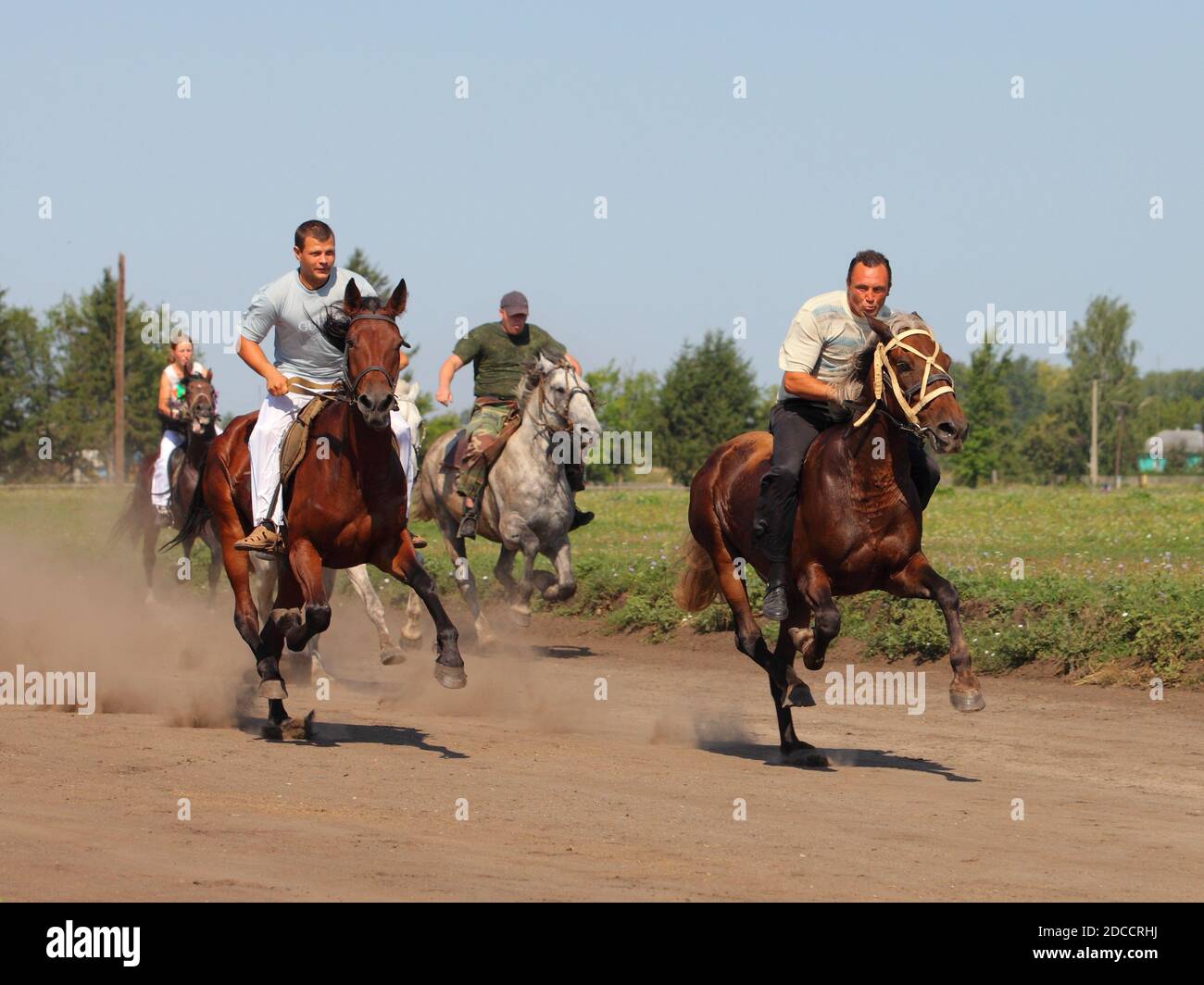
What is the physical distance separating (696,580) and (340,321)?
3.47 meters

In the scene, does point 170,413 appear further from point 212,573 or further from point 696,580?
point 696,580

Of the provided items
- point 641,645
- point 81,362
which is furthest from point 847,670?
point 81,362

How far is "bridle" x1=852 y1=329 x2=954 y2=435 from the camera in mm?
9453

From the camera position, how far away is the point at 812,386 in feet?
34.2

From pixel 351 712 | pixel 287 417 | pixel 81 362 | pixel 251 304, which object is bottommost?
pixel 351 712

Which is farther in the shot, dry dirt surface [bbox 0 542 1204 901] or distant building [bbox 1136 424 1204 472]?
distant building [bbox 1136 424 1204 472]

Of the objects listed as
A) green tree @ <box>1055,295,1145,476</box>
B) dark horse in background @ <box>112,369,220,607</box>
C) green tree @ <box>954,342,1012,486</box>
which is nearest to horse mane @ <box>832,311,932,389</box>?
dark horse in background @ <box>112,369,220,607</box>

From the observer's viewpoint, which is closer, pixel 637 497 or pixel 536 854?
pixel 536 854

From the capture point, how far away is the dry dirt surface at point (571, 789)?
6.96m

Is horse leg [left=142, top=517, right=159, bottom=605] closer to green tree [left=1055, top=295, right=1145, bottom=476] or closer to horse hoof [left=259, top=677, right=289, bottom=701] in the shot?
horse hoof [left=259, top=677, right=289, bottom=701]

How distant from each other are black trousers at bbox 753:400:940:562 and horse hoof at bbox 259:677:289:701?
339cm
